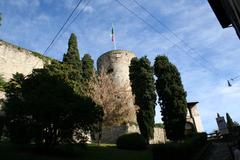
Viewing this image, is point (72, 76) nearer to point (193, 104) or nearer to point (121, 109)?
point (121, 109)

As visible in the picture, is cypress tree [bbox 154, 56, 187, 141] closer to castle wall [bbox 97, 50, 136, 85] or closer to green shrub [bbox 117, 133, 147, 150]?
green shrub [bbox 117, 133, 147, 150]

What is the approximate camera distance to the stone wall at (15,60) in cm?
2727

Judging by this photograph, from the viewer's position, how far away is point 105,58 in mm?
40375

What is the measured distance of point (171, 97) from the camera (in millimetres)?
26688

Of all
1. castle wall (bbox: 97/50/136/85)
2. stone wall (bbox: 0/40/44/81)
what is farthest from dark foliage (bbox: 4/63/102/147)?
castle wall (bbox: 97/50/136/85)

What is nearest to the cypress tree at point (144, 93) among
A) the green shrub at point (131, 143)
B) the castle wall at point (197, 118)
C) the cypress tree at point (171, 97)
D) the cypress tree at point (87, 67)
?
the cypress tree at point (171, 97)

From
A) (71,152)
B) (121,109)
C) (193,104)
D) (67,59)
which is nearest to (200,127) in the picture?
(193,104)

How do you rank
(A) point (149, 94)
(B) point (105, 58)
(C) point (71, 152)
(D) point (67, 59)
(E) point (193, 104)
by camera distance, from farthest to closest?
(E) point (193, 104) < (B) point (105, 58) < (D) point (67, 59) < (A) point (149, 94) < (C) point (71, 152)

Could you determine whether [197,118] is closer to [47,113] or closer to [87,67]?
[87,67]

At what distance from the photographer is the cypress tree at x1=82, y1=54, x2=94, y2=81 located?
116 ft

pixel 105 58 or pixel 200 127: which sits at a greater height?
pixel 105 58

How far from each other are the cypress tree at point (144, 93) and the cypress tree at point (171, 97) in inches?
31.5

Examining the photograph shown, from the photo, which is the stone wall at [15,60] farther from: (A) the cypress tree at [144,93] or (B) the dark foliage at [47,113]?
(B) the dark foliage at [47,113]

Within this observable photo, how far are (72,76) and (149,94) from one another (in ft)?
30.5
